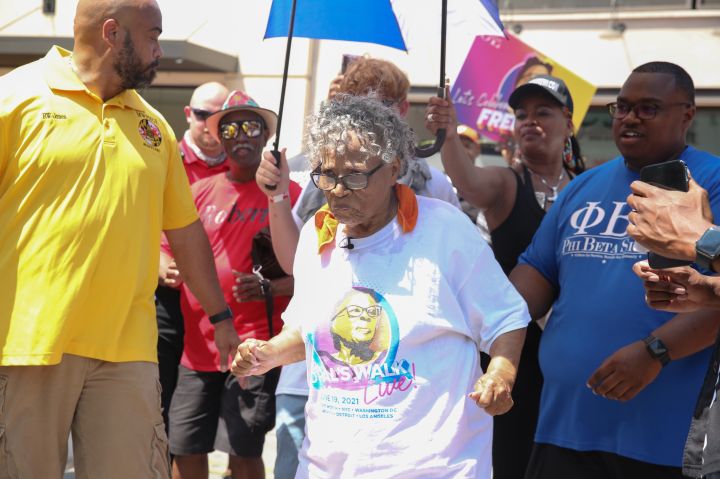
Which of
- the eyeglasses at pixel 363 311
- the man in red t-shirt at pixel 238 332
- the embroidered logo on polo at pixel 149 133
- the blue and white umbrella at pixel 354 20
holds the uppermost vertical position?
the blue and white umbrella at pixel 354 20

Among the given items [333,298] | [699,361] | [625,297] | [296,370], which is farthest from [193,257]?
[699,361]

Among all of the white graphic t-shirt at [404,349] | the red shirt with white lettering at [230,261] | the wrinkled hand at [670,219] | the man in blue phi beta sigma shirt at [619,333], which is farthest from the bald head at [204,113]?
the wrinkled hand at [670,219]

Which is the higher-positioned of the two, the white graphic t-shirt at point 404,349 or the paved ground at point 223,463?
the white graphic t-shirt at point 404,349

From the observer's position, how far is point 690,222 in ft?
8.48

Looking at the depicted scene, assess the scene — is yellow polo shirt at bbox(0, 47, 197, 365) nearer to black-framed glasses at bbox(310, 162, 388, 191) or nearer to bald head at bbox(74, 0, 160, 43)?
bald head at bbox(74, 0, 160, 43)

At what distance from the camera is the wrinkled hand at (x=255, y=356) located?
3.33m

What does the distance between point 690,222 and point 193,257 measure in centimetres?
226

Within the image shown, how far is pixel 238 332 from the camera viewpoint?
16.4ft

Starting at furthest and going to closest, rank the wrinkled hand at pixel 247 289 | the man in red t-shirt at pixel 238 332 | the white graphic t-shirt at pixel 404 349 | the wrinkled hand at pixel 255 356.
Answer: the man in red t-shirt at pixel 238 332, the wrinkled hand at pixel 247 289, the wrinkled hand at pixel 255 356, the white graphic t-shirt at pixel 404 349

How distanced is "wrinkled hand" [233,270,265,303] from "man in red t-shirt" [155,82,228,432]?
0.49 m

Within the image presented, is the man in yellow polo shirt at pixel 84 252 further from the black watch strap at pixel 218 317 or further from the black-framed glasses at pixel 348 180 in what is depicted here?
the black-framed glasses at pixel 348 180

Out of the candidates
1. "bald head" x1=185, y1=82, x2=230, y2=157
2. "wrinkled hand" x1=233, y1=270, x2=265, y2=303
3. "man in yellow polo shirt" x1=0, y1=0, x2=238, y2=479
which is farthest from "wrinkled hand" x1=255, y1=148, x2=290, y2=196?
"bald head" x1=185, y1=82, x2=230, y2=157

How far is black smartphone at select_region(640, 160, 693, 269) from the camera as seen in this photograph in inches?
109

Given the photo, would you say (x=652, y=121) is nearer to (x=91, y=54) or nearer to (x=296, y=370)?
(x=296, y=370)
